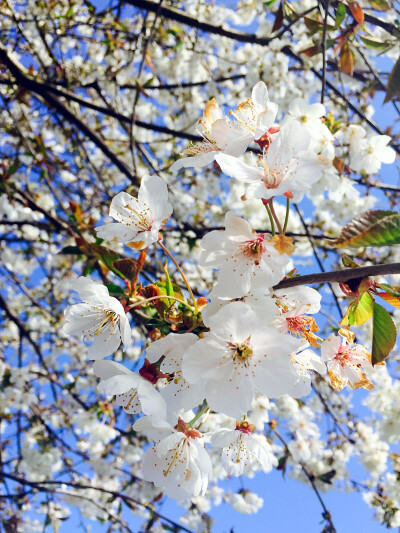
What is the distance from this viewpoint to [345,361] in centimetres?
88

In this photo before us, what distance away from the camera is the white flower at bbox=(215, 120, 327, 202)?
2.53 ft

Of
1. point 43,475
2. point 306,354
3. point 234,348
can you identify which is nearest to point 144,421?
point 234,348

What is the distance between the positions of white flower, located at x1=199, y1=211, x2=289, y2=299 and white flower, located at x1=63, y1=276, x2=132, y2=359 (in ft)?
0.67

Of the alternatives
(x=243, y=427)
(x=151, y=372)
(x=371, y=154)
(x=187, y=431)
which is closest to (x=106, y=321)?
(x=151, y=372)

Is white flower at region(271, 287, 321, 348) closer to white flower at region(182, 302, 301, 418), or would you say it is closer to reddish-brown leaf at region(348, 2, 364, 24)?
white flower at region(182, 302, 301, 418)

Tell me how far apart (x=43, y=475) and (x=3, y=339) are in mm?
1403

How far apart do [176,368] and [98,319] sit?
0.24 metres

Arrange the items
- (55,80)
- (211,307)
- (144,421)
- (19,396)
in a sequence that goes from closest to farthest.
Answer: (211,307), (144,421), (55,80), (19,396)

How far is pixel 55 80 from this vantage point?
294cm

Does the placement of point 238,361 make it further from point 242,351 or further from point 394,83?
point 394,83

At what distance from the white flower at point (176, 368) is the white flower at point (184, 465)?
→ 9 cm

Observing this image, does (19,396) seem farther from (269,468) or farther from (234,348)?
(234,348)

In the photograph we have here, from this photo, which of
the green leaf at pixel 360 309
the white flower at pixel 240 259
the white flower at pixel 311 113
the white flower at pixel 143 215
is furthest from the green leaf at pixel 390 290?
the white flower at pixel 311 113

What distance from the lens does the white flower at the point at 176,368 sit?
2.55 ft
